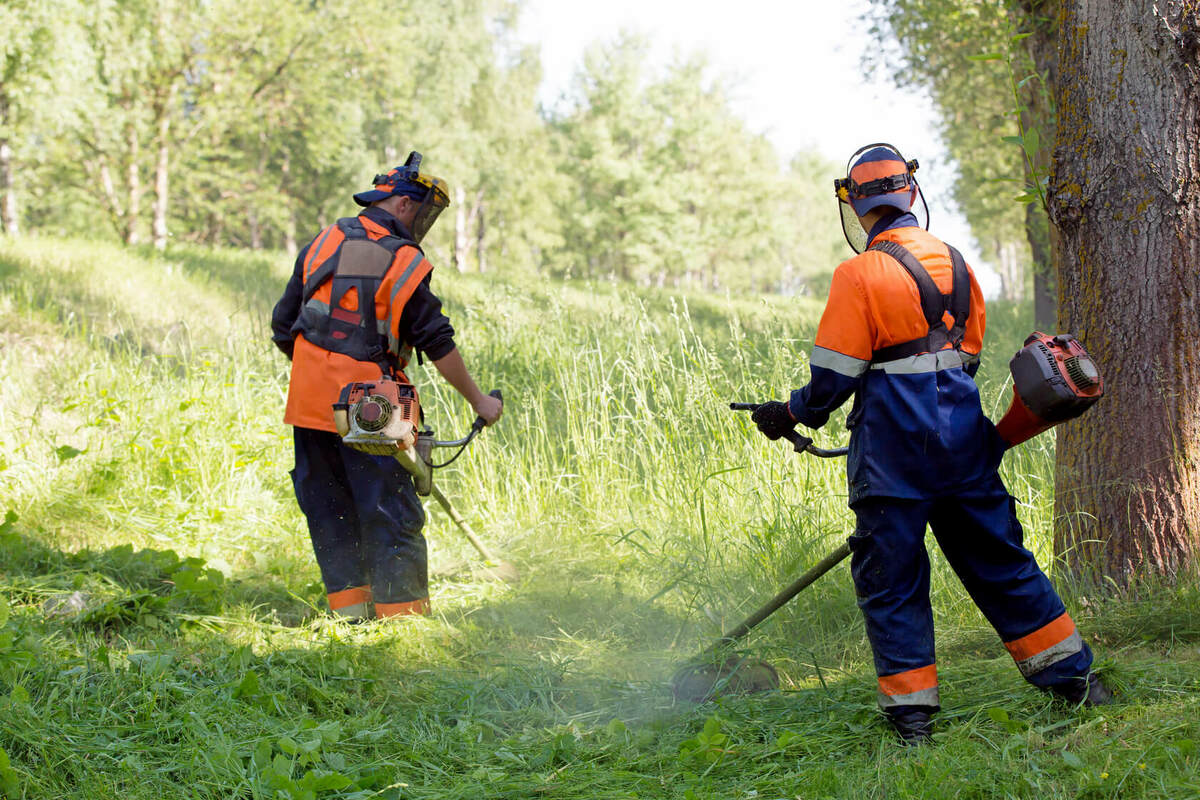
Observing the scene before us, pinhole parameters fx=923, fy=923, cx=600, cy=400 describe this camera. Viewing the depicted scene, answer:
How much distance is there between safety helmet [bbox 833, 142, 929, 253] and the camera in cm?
299

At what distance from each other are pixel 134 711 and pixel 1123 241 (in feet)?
12.8

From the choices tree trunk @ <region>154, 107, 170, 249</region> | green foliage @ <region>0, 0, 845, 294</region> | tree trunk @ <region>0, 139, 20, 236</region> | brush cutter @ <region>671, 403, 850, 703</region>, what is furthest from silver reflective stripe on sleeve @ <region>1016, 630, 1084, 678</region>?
tree trunk @ <region>154, 107, 170, 249</region>

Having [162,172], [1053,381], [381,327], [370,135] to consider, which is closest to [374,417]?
[381,327]

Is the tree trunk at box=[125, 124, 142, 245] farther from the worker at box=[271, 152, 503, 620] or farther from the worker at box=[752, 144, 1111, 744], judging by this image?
the worker at box=[752, 144, 1111, 744]

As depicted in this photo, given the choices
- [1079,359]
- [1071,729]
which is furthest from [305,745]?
[1079,359]

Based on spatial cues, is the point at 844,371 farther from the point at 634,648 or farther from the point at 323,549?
the point at 323,549

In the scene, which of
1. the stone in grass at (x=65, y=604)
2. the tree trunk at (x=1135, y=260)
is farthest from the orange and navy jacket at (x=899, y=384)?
the stone in grass at (x=65, y=604)

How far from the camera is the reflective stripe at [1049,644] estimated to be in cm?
284

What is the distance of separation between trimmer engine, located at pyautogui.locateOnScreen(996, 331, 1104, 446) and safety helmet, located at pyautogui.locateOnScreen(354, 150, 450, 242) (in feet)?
8.60

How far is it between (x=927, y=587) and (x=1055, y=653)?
1.38 feet

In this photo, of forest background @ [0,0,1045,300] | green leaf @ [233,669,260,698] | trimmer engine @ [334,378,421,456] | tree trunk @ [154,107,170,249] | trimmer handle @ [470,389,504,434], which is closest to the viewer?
green leaf @ [233,669,260,698]

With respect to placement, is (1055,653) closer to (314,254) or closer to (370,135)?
(314,254)

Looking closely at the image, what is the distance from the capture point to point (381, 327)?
4121 millimetres

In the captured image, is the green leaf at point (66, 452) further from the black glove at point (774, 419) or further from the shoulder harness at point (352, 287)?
the black glove at point (774, 419)
